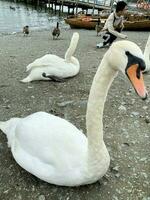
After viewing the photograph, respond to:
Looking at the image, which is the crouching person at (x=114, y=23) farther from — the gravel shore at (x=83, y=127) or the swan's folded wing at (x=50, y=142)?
the swan's folded wing at (x=50, y=142)

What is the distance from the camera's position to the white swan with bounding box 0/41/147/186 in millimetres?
2971

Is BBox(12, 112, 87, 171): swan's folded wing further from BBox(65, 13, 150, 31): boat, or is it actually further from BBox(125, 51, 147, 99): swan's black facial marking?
BBox(65, 13, 150, 31): boat

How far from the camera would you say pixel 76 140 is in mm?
3895

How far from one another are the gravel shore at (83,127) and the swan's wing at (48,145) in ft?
0.93

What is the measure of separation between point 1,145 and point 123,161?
1742 mm

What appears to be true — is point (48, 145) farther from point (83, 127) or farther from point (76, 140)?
point (83, 127)

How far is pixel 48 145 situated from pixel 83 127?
158 centimetres

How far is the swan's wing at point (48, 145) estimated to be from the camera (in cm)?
366

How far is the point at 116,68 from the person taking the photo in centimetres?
309

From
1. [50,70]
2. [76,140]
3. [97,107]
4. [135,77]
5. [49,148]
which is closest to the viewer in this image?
[135,77]

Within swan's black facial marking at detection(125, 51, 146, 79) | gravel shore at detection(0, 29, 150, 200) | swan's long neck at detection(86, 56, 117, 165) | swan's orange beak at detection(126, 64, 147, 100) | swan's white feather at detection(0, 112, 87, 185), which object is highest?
swan's black facial marking at detection(125, 51, 146, 79)

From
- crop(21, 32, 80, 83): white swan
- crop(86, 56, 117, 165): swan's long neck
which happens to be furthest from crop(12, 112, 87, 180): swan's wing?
crop(21, 32, 80, 83): white swan

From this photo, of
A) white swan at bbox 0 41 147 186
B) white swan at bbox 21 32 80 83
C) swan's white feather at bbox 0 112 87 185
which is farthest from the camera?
white swan at bbox 21 32 80 83

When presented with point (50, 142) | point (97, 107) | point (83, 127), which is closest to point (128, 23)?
point (83, 127)
